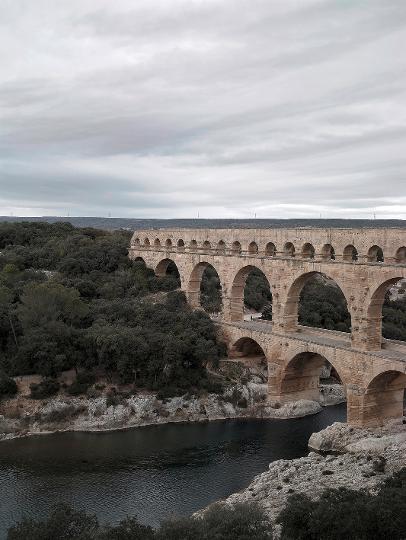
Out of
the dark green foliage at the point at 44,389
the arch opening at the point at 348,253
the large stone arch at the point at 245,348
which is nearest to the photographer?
the arch opening at the point at 348,253

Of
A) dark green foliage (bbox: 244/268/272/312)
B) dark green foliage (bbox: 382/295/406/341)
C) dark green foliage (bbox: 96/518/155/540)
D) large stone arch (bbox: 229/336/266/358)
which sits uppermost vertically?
dark green foliage (bbox: 244/268/272/312)

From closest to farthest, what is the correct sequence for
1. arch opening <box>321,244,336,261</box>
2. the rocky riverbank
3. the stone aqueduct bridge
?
the rocky riverbank → the stone aqueduct bridge → arch opening <box>321,244,336,261</box>

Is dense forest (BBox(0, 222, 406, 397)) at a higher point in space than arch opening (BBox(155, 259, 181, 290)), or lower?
lower

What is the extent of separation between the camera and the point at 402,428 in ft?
76.1

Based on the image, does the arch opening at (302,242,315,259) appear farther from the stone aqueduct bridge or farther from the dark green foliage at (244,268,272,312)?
the dark green foliage at (244,268,272,312)

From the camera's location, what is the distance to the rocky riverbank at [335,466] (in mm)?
18391

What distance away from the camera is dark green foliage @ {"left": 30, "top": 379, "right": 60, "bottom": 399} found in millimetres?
26359

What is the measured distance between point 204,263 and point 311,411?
1127 centimetres

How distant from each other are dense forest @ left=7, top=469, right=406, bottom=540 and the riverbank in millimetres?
11560

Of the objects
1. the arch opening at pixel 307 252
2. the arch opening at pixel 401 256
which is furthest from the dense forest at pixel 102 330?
the arch opening at pixel 401 256

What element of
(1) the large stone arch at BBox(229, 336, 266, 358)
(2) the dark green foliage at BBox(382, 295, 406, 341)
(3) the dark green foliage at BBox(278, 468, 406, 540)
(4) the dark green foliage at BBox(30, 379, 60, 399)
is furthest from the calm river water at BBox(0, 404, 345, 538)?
(2) the dark green foliage at BBox(382, 295, 406, 341)

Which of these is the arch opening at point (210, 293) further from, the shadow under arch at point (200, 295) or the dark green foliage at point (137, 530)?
the dark green foliage at point (137, 530)

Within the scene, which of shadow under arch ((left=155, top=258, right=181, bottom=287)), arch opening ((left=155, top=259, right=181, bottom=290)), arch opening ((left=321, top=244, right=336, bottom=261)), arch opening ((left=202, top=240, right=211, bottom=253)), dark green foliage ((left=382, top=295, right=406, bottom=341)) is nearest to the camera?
arch opening ((left=321, top=244, right=336, bottom=261))

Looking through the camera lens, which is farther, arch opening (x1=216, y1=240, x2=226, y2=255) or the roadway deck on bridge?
arch opening (x1=216, y1=240, x2=226, y2=255)
